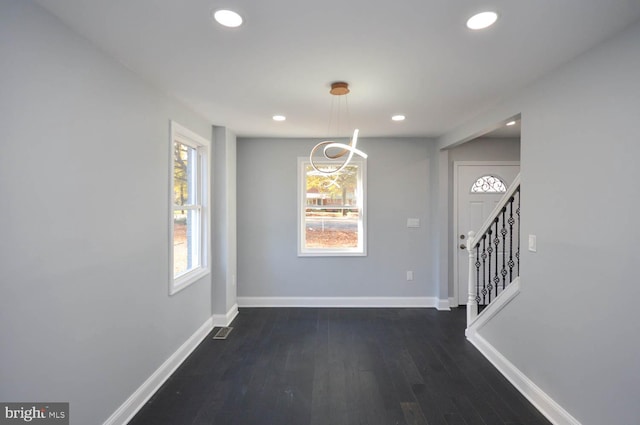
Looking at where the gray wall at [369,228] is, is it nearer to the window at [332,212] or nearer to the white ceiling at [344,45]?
the window at [332,212]

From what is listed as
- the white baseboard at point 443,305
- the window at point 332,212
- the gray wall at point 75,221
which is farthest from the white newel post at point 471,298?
the gray wall at point 75,221

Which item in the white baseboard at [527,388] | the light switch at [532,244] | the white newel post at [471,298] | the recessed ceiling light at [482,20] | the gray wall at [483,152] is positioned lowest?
the white baseboard at [527,388]

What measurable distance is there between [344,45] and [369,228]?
3.08 m

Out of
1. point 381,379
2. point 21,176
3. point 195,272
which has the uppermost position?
point 21,176

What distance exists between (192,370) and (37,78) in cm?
250

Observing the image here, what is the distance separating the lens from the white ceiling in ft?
5.08

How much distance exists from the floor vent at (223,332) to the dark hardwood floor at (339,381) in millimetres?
83

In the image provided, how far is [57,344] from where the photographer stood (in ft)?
5.41

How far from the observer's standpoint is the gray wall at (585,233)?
1741 mm

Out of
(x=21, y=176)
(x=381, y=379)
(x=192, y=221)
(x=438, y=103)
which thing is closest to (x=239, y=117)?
(x=192, y=221)

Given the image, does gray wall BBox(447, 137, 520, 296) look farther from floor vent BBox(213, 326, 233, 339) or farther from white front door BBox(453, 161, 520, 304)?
floor vent BBox(213, 326, 233, 339)

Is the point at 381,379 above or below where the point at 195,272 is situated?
below

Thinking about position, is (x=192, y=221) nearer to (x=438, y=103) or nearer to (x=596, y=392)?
(x=438, y=103)

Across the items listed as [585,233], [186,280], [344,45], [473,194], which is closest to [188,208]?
[186,280]
